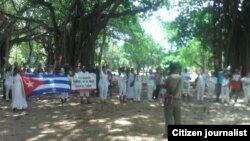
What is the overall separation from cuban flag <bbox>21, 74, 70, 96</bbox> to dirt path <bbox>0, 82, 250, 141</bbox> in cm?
65

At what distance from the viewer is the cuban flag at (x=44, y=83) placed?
60.5 feet

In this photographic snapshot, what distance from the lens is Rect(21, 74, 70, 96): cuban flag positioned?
18438 millimetres

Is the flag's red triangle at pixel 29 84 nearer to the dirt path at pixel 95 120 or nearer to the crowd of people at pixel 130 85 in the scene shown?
the crowd of people at pixel 130 85

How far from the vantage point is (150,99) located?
908 inches

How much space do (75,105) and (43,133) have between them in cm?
652

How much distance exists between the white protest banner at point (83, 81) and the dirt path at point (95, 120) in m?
0.71

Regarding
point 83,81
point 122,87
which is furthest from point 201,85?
point 83,81

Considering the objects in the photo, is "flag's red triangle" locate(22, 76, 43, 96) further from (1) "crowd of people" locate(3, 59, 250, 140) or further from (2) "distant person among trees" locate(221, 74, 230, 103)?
(2) "distant person among trees" locate(221, 74, 230, 103)

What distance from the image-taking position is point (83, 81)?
66.2 ft

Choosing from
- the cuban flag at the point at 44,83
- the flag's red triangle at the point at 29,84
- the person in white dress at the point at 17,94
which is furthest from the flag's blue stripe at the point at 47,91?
the person in white dress at the point at 17,94

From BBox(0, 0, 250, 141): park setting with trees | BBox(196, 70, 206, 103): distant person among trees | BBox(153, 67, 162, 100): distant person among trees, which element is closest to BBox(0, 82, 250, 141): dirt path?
BBox(0, 0, 250, 141): park setting with trees

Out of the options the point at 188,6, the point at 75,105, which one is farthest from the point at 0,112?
the point at 188,6

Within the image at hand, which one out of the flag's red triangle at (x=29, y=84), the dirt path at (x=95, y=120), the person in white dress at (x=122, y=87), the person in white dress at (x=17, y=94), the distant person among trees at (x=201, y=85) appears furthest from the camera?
the distant person among trees at (x=201, y=85)

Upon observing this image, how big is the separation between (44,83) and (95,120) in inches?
205
